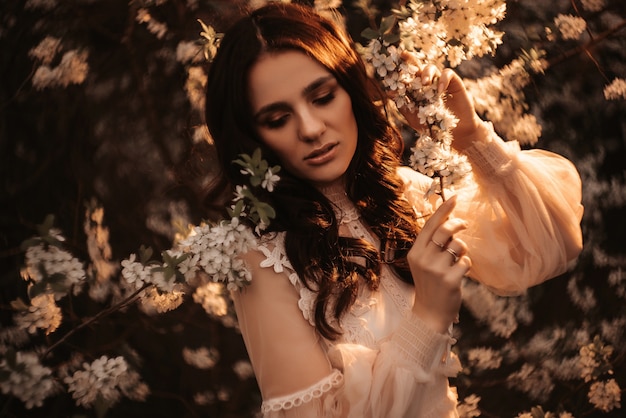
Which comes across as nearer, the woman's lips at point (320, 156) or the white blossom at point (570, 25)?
the woman's lips at point (320, 156)

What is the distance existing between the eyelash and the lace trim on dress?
0.48 meters

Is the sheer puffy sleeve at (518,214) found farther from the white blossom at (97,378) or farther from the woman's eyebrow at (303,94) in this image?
the white blossom at (97,378)

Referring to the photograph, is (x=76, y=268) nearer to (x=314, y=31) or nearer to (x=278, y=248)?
(x=278, y=248)

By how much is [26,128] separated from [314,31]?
1006mm

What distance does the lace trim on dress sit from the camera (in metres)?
1.28

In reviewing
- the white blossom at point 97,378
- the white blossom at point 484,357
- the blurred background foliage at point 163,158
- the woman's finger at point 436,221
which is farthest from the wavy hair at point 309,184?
the white blossom at point 484,357

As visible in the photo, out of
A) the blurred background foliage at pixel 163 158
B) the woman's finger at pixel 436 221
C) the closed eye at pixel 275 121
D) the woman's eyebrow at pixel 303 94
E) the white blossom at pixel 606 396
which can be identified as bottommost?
the white blossom at pixel 606 396

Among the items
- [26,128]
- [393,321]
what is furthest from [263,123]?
[26,128]

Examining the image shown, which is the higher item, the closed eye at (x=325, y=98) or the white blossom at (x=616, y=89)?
the closed eye at (x=325, y=98)

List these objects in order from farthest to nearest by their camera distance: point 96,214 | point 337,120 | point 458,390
A: point 458,390 → point 96,214 → point 337,120

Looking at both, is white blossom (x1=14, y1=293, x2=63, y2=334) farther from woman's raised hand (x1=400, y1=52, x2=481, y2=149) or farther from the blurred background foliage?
woman's raised hand (x1=400, y1=52, x2=481, y2=149)

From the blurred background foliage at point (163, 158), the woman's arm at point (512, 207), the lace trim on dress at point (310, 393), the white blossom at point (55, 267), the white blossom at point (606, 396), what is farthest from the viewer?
the white blossom at point (606, 396)

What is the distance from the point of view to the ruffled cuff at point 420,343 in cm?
122

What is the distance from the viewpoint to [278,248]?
1.40 metres
